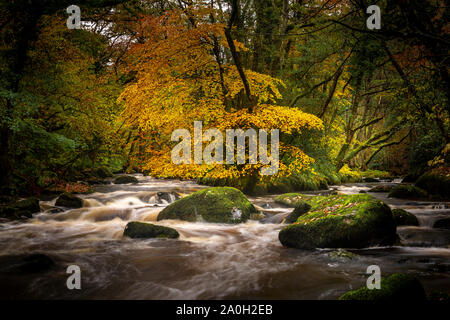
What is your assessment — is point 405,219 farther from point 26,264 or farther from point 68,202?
point 68,202

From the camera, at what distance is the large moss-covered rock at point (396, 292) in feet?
9.39

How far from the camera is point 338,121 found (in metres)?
17.2

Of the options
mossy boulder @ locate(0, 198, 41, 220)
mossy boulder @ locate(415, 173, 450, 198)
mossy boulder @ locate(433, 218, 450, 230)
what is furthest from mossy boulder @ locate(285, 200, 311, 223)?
mossy boulder @ locate(0, 198, 41, 220)

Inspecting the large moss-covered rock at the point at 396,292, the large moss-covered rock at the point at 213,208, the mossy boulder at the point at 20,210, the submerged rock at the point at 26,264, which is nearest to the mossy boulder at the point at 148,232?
the large moss-covered rock at the point at 213,208

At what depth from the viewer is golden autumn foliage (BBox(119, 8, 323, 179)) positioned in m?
9.76

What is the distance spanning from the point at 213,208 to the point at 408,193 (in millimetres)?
8928

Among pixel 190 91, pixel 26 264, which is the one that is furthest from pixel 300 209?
pixel 190 91

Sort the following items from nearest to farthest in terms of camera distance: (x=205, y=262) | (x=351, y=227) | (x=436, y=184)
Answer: (x=351, y=227) < (x=205, y=262) < (x=436, y=184)

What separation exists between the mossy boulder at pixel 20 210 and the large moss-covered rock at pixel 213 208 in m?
4.30

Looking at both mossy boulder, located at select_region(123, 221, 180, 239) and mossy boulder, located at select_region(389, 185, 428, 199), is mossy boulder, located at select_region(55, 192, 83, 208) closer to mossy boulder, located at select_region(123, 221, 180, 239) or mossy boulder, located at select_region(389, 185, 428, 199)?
mossy boulder, located at select_region(123, 221, 180, 239)

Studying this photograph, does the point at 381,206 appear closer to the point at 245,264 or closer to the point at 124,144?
the point at 245,264

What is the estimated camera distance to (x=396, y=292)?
2.89 meters

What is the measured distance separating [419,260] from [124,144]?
14009 mm

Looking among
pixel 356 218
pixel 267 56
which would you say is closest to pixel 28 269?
pixel 356 218
